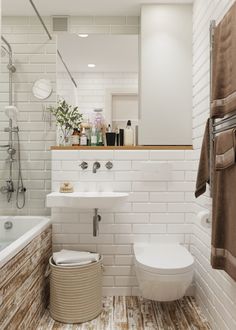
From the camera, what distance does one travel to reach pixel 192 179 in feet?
8.53

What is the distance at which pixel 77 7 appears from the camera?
8.75ft

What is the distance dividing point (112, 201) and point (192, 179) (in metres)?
0.80

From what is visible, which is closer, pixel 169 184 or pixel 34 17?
Result: pixel 169 184

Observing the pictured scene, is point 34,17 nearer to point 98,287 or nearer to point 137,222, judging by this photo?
point 137,222

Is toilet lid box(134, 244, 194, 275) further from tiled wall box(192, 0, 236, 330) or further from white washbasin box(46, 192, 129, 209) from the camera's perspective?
white washbasin box(46, 192, 129, 209)

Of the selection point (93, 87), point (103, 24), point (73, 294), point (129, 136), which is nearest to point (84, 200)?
point (73, 294)

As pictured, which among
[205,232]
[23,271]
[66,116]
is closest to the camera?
[23,271]

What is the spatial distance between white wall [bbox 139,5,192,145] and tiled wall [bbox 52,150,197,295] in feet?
0.67

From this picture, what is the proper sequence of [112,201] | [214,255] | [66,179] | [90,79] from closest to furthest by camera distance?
[214,255] < [112,201] < [66,179] < [90,79]

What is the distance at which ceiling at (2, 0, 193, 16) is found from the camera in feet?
8.49

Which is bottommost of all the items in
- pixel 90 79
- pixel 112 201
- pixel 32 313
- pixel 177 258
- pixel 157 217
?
pixel 32 313

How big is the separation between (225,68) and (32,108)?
181 centimetres

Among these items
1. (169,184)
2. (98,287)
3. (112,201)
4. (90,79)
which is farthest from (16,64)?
(98,287)

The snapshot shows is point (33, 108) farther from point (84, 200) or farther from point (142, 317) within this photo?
point (142, 317)
